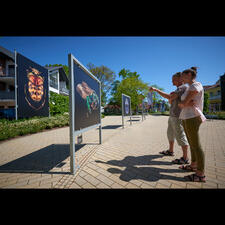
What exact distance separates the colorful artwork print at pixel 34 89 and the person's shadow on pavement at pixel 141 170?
5259mm

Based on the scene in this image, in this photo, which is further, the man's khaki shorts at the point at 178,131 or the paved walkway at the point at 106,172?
the man's khaki shorts at the point at 178,131

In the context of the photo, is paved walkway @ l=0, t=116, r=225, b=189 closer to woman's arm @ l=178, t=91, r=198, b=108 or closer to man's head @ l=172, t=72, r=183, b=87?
woman's arm @ l=178, t=91, r=198, b=108

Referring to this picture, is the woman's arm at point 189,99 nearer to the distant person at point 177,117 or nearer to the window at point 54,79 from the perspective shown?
the distant person at point 177,117

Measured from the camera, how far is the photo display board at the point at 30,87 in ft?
15.8

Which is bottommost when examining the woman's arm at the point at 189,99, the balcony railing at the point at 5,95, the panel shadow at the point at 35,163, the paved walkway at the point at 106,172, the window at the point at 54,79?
the panel shadow at the point at 35,163

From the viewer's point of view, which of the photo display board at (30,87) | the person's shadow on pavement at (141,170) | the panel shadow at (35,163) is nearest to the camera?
the person's shadow on pavement at (141,170)

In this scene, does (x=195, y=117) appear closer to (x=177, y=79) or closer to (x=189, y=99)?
(x=189, y=99)

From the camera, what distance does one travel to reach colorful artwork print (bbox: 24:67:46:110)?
5.15 metres

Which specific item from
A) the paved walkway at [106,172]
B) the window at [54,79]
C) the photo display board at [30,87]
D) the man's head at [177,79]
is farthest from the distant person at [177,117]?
the window at [54,79]

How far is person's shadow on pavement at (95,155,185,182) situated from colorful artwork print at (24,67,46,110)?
17.3 feet

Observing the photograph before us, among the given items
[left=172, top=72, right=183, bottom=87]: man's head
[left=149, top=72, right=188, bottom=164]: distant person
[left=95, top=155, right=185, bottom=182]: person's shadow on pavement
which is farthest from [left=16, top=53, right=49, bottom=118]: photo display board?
[left=172, top=72, right=183, bottom=87]: man's head

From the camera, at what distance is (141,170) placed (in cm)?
204
